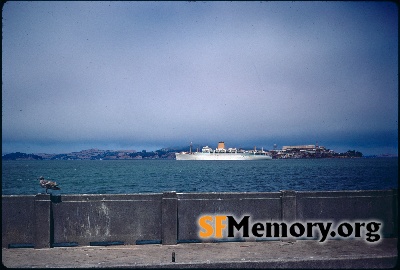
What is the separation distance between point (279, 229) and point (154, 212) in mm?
3580

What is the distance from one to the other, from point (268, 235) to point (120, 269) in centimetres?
444

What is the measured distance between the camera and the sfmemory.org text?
8844 millimetres

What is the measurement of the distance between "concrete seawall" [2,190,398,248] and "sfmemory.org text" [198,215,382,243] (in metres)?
0.17

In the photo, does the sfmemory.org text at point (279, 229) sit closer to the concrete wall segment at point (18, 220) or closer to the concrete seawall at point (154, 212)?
the concrete seawall at point (154, 212)

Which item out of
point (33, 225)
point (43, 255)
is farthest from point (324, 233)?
point (33, 225)

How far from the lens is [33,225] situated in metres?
8.44

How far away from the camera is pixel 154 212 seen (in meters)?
8.80

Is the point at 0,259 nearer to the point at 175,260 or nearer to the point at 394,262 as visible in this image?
the point at 175,260

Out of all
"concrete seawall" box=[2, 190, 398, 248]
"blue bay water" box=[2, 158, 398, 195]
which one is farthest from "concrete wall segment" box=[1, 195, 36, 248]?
"blue bay water" box=[2, 158, 398, 195]

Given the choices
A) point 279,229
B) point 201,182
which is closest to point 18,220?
point 279,229

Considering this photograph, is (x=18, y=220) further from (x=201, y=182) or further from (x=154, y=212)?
(x=201, y=182)

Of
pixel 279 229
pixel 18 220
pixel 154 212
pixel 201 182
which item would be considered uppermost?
pixel 154 212

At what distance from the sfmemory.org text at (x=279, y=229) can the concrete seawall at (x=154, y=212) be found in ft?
0.55

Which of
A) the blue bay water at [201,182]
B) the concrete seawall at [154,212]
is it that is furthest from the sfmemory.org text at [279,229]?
the blue bay water at [201,182]
